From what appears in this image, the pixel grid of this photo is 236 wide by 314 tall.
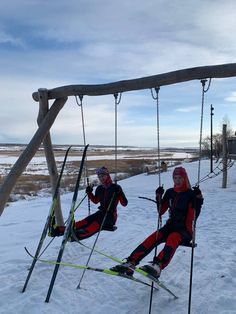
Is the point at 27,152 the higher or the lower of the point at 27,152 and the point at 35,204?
the higher

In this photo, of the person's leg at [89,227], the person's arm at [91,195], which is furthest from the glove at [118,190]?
the person's arm at [91,195]

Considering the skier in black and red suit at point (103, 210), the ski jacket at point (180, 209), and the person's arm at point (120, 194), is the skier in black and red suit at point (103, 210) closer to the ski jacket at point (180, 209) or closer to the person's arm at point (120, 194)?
the person's arm at point (120, 194)

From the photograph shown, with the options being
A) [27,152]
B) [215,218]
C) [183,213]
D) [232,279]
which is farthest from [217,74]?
[215,218]

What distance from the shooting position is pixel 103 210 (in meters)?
6.23

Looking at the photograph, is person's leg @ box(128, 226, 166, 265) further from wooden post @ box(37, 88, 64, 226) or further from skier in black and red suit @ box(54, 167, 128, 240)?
wooden post @ box(37, 88, 64, 226)

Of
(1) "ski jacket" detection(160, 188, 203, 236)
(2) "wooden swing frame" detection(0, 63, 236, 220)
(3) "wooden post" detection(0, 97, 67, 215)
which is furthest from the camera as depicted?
(3) "wooden post" detection(0, 97, 67, 215)

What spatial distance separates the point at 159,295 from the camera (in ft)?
16.5

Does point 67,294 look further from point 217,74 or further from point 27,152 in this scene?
point 217,74

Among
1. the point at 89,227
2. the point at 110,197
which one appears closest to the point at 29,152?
the point at 110,197

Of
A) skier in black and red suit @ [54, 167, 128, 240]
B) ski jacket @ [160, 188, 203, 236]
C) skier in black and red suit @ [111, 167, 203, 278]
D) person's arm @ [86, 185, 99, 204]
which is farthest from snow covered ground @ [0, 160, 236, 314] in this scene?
person's arm @ [86, 185, 99, 204]

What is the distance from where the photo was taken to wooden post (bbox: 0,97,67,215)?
6.41m

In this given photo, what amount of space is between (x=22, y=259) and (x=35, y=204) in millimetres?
6814

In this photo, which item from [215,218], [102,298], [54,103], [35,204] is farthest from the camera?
[35,204]

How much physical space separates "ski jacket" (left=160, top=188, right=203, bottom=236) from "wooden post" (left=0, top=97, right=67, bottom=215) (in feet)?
7.98
